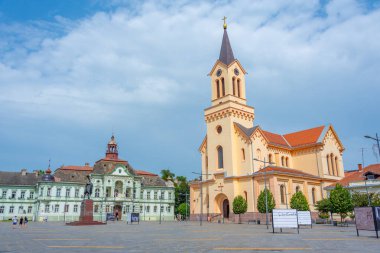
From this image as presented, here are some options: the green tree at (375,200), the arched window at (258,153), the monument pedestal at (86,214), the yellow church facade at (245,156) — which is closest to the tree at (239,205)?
the yellow church facade at (245,156)

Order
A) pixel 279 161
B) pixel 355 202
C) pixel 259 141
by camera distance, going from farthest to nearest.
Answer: pixel 279 161 → pixel 259 141 → pixel 355 202

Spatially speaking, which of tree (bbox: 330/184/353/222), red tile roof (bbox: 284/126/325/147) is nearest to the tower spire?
red tile roof (bbox: 284/126/325/147)

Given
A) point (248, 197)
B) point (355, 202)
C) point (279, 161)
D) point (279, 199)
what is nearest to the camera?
point (355, 202)

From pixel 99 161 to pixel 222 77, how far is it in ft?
129

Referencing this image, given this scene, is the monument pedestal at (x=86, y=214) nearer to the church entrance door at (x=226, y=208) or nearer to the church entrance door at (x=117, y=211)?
the church entrance door at (x=226, y=208)

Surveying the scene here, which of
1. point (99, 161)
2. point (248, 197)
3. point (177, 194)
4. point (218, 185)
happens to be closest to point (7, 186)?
point (99, 161)

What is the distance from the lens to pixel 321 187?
5478 centimetres

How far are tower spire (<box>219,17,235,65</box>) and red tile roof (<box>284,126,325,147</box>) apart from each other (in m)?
19.0

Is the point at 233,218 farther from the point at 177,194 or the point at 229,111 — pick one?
the point at 177,194

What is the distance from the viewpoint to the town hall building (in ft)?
245

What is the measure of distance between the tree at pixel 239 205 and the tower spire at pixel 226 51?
2423 cm

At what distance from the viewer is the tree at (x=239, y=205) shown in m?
48.3

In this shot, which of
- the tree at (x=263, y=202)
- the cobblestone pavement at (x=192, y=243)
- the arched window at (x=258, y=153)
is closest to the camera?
the cobblestone pavement at (x=192, y=243)

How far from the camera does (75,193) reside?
77.7m
